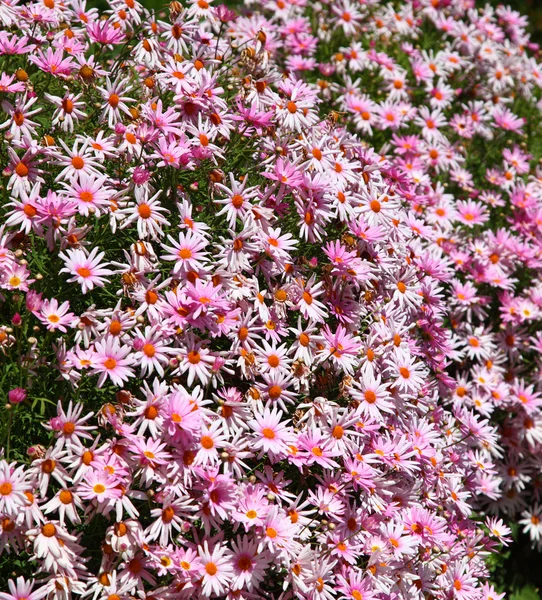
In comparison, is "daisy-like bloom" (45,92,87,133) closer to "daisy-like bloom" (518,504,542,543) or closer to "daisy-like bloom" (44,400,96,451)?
"daisy-like bloom" (44,400,96,451)

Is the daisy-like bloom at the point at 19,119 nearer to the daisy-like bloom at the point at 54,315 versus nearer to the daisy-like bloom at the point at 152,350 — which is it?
the daisy-like bloom at the point at 54,315

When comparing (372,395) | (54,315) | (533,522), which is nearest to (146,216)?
(54,315)

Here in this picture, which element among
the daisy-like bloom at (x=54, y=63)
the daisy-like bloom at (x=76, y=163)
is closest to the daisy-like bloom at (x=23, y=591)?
the daisy-like bloom at (x=76, y=163)

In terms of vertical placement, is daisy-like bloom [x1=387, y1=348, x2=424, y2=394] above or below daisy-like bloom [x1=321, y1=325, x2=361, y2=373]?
below

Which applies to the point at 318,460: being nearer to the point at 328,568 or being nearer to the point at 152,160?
the point at 328,568

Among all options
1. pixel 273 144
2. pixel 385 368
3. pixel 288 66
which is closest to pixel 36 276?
pixel 273 144

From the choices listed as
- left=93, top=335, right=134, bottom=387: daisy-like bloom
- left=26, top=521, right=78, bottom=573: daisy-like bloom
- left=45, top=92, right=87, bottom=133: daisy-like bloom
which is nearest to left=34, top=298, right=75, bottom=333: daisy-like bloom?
left=93, top=335, right=134, bottom=387: daisy-like bloom
